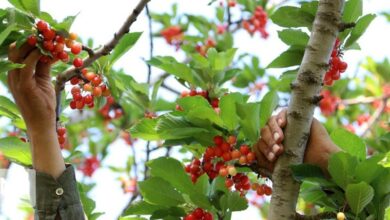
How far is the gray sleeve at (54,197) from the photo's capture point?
82.4 inches

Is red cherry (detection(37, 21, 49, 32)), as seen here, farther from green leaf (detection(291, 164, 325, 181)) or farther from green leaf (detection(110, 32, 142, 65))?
green leaf (detection(291, 164, 325, 181))

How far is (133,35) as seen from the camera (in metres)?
2.25

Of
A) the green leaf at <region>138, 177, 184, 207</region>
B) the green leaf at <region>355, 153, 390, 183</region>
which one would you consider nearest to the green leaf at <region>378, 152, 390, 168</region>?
the green leaf at <region>355, 153, 390, 183</region>

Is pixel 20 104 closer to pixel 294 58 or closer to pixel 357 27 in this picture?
pixel 294 58

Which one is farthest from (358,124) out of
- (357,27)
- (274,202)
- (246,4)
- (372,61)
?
(274,202)

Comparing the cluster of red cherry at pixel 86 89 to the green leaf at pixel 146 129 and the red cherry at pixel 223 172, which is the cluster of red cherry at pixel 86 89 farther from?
the red cherry at pixel 223 172

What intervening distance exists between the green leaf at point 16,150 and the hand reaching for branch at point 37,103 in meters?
0.16

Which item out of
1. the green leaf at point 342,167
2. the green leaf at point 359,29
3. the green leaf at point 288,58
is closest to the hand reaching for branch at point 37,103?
the green leaf at point 288,58

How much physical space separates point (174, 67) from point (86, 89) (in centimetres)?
41

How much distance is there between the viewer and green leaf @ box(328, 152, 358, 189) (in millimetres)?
1747

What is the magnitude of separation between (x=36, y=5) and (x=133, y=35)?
461 millimetres

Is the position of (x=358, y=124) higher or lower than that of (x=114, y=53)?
higher

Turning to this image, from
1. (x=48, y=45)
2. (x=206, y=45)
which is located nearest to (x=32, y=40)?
(x=48, y=45)

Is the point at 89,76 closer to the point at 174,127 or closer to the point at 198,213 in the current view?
the point at 174,127
